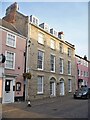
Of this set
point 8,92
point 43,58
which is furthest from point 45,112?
point 43,58

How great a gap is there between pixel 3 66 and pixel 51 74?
339 inches

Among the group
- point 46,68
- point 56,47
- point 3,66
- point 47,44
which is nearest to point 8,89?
point 3,66

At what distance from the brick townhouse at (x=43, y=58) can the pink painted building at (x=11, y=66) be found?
95cm

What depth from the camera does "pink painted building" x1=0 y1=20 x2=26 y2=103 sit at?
702 inches

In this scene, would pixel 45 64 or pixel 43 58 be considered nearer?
pixel 43 58

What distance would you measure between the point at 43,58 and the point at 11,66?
5.65 m

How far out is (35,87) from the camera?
21594 mm

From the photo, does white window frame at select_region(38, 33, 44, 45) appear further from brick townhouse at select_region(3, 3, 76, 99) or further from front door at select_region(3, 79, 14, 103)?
front door at select_region(3, 79, 14, 103)

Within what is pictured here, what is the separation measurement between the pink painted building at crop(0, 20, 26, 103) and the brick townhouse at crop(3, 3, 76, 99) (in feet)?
3.11

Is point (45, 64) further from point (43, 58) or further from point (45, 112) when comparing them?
point (45, 112)

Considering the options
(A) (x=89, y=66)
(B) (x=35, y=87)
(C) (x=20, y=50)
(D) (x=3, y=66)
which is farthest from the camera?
(A) (x=89, y=66)

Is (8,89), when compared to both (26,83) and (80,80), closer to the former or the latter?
(26,83)

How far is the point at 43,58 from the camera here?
2358 centimetres

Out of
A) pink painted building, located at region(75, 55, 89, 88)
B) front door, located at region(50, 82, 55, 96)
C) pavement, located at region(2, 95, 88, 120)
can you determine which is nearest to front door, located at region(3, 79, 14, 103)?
pavement, located at region(2, 95, 88, 120)
